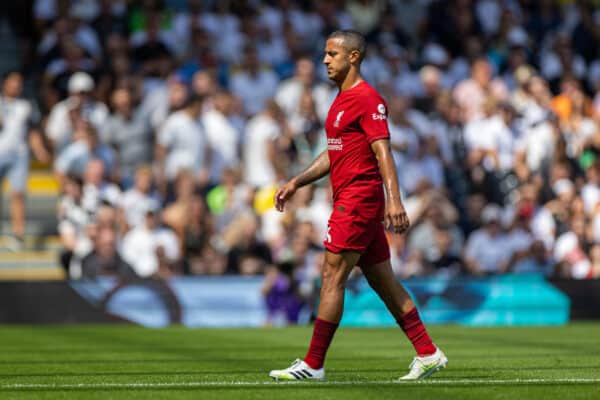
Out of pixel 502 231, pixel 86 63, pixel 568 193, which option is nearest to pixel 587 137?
pixel 568 193

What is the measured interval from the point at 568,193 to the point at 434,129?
2.42m

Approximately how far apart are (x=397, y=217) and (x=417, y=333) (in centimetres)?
107

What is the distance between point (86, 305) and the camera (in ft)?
57.6

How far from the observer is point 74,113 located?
19000 millimetres

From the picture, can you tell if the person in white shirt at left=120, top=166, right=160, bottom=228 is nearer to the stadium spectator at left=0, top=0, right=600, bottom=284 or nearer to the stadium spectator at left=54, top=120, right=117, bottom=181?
the stadium spectator at left=0, top=0, right=600, bottom=284

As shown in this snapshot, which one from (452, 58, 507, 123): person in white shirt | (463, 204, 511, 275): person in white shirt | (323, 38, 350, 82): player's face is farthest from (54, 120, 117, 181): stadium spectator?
(323, 38, 350, 82): player's face

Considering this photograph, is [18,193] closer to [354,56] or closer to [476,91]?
[476,91]

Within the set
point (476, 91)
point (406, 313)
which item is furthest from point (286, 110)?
point (406, 313)

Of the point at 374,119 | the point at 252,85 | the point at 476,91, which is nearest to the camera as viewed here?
→ the point at 374,119

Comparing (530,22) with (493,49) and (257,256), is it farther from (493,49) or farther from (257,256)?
(257,256)

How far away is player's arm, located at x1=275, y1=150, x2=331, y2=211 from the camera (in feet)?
29.8

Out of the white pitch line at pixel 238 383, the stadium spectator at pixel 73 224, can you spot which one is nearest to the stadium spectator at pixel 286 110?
the stadium spectator at pixel 73 224

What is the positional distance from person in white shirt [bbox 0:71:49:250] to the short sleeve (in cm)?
1114

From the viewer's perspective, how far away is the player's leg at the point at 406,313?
884 cm
